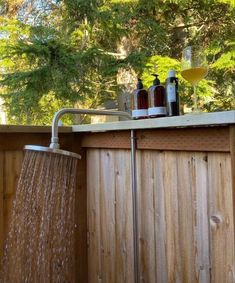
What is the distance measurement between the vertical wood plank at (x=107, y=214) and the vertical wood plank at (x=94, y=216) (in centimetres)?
3

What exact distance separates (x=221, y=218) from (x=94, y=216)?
814 millimetres

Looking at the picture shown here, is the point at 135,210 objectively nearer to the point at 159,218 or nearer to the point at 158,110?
the point at 159,218

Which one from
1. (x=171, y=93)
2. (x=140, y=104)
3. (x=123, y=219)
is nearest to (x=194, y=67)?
(x=171, y=93)

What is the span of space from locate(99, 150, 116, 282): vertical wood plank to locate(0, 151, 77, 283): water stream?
0.78ft

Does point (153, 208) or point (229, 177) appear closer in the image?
point (229, 177)

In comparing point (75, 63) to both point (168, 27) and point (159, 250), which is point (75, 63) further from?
point (159, 250)

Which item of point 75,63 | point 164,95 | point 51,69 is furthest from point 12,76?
point 164,95

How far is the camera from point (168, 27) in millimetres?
5473

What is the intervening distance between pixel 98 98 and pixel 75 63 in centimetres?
82

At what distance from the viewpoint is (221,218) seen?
1125 mm

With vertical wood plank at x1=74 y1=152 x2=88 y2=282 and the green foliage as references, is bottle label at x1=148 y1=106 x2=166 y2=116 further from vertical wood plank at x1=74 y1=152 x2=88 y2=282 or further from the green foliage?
the green foliage

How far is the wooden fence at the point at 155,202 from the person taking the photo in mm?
1140

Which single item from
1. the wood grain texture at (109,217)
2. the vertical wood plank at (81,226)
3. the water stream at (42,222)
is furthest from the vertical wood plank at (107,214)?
the water stream at (42,222)

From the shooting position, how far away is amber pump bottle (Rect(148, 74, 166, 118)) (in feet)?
4.65
